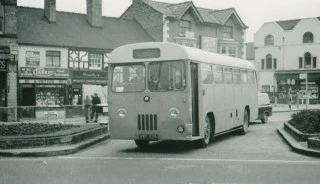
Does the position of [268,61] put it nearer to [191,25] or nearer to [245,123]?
[191,25]

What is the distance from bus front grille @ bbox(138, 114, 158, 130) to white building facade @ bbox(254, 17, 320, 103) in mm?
47087

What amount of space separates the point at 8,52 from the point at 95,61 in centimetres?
1022

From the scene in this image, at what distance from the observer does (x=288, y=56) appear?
62625mm

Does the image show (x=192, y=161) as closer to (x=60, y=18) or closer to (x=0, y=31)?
(x=0, y=31)

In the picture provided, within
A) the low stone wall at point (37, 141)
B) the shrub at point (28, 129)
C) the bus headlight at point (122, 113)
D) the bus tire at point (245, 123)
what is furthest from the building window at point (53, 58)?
the bus headlight at point (122, 113)

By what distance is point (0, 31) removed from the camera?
32.0 m

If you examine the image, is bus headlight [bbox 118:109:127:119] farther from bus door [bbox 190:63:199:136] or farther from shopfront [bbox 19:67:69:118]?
shopfront [bbox 19:67:69:118]

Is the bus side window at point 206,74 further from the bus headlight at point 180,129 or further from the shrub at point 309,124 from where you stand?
the shrub at point 309,124

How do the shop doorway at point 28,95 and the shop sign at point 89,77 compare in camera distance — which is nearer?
the shop doorway at point 28,95

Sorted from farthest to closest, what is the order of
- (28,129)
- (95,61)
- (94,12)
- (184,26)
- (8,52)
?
(184,26), (94,12), (95,61), (8,52), (28,129)

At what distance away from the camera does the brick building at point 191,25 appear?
1850 inches

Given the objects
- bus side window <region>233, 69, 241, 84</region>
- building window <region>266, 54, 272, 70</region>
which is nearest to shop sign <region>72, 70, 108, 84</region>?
bus side window <region>233, 69, 241, 84</region>

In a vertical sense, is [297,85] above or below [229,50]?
below

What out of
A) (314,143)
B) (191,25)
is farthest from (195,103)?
(191,25)
